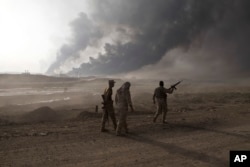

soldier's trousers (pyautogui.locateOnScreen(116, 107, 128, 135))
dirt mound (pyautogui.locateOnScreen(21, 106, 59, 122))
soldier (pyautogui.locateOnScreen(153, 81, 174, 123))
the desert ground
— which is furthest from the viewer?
dirt mound (pyautogui.locateOnScreen(21, 106, 59, 122))

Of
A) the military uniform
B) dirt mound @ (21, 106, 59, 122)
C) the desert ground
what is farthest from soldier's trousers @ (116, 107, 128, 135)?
dirt mound @ (21, 106, 59, 122)

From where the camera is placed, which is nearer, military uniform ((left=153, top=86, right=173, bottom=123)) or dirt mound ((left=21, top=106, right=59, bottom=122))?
military uniform ((left=153, top=86, right=173, bottom=123))

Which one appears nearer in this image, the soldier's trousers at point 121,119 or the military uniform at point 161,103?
the soldier's trousers at point 121,119

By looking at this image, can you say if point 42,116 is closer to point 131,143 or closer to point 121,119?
point 121,119

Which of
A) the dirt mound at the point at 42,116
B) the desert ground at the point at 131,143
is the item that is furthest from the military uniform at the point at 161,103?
the dirt mound at the point at 42,116

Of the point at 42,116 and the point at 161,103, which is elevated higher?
the point at 161,103

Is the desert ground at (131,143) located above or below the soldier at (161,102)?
below

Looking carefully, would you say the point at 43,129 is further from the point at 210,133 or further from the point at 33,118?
the point at 210,133

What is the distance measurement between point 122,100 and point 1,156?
4720 mm

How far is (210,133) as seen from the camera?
42.6ft

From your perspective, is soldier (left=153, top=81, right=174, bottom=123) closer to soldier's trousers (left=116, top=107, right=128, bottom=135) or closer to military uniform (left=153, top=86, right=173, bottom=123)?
military uniform (left=153, top=86, right=173, bottom=123)

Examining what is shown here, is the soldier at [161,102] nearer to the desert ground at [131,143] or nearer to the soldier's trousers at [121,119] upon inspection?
the desert ground at [131,143]

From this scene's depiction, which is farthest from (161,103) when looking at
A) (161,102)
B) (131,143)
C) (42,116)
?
(42,116)

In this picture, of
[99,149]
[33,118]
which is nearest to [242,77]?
[33,118]
